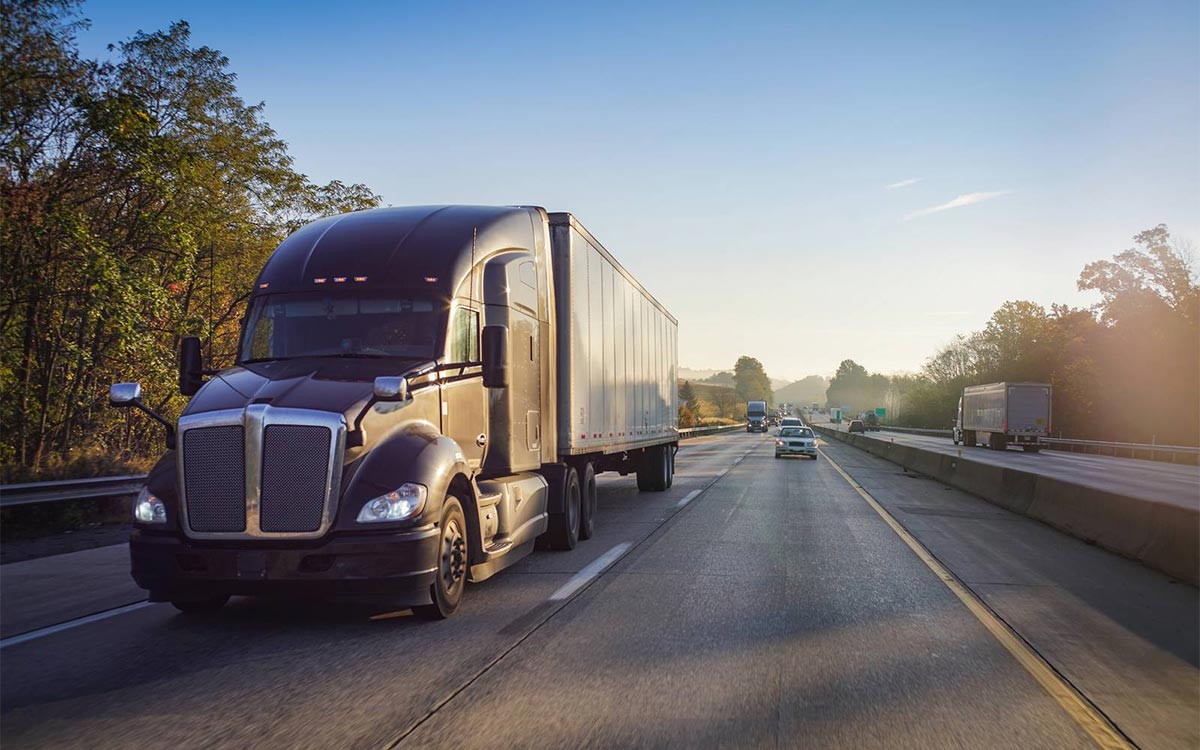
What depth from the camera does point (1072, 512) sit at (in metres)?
13.8

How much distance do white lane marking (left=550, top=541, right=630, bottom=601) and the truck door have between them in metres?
1.37

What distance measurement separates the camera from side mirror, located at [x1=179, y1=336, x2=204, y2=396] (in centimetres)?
780

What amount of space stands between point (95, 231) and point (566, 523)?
15.4 m

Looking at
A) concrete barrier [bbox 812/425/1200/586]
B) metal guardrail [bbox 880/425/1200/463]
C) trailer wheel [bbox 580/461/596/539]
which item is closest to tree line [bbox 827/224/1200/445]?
metal guardrail [bbox 880/425/1200/463]

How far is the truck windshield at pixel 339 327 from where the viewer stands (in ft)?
25.3

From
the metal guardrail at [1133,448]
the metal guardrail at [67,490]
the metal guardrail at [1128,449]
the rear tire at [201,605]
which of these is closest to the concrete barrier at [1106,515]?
the rear tire at [201,605]

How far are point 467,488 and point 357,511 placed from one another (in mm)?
1251

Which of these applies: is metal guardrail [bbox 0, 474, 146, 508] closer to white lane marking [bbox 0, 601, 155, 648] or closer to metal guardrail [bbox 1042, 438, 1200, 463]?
white lane marking [bbox 0, 601, 155, 648]

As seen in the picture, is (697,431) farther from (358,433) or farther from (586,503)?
(358,433)

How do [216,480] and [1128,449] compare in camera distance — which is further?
[1128,449]

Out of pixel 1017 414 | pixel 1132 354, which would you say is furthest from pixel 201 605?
pixel 1132 354

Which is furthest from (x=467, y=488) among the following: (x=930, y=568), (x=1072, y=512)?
(x=1072, y=512)

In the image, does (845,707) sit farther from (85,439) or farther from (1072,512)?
(85,439)

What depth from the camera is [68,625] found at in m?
7.02
